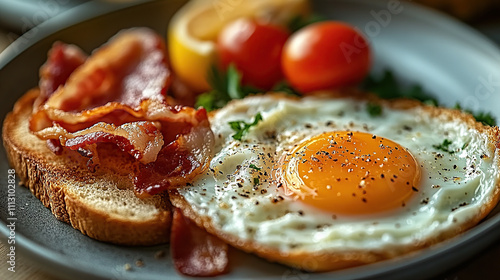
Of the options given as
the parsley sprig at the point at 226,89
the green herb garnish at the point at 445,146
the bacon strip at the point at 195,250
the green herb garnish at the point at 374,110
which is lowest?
the parsley sprig at the point at 226,89

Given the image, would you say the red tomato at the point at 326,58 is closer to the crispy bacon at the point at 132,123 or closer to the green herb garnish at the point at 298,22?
the green herb garnish at the point at 298,22

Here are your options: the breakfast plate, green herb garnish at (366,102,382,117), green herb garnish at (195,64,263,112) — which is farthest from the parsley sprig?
the breakfast plate

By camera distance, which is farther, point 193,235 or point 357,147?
point 357,147

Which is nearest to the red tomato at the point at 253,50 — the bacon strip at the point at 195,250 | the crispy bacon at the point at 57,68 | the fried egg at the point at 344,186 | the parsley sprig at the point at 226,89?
the parsley sprig at the point at 226,89

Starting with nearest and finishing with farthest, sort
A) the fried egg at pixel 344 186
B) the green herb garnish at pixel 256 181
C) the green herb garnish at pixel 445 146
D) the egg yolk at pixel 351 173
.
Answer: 1. the fried egg at pixel 344 186
2. the egg yolk at pixel 351 173
3. the green herb garnish at pixel 256 181
4. the green herb garnish at pixel 445 146

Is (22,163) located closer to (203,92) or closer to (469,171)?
(203,92)

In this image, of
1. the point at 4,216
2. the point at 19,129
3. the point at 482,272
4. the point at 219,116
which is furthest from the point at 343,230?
the point at 19,129
